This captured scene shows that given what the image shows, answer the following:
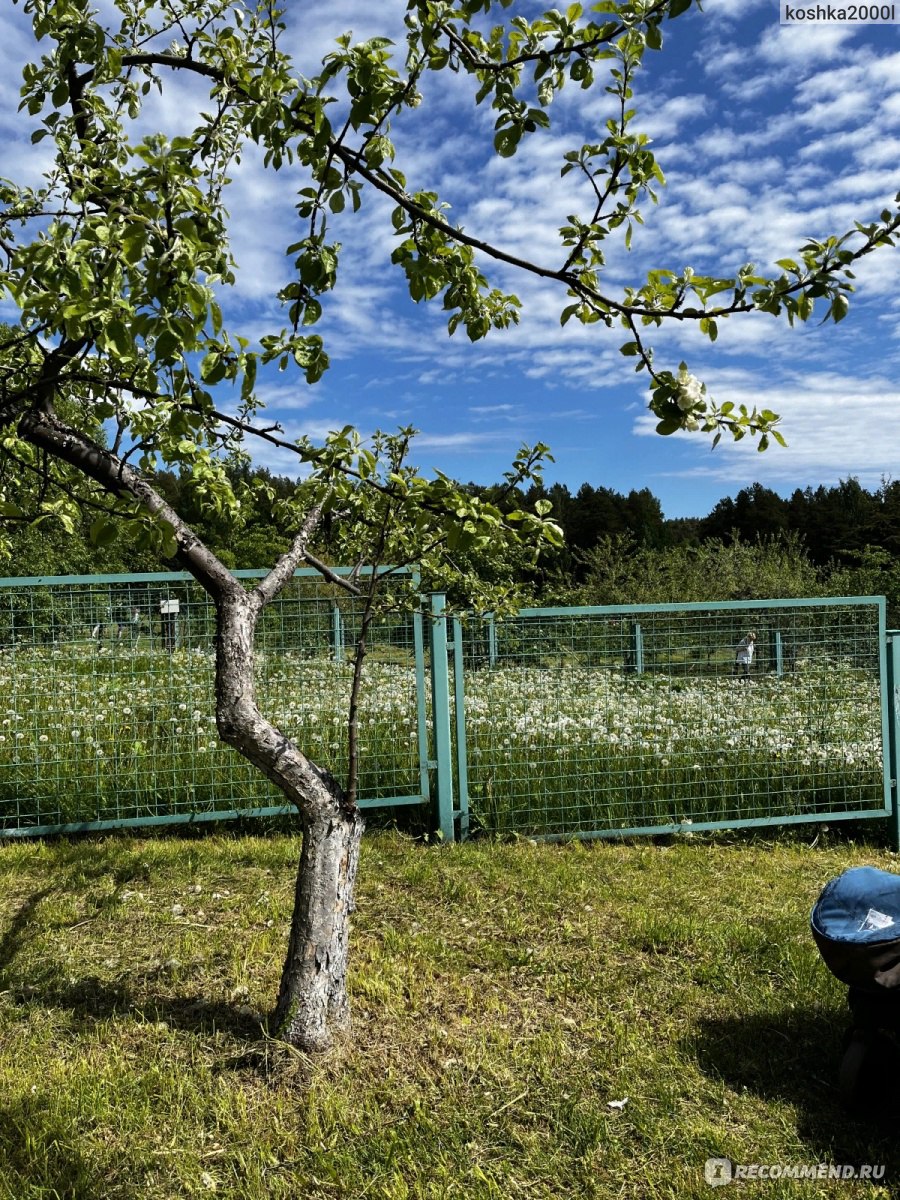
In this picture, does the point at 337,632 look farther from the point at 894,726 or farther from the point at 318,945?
the point at 894,726

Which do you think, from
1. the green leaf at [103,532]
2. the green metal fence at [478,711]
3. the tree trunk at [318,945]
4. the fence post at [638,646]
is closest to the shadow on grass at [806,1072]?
the tree trunk at [318,945]

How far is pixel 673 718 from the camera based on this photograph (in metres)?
5.86

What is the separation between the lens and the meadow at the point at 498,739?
543 centimetres

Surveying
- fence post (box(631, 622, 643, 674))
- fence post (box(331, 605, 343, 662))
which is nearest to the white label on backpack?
fence post (box(631, 622, 643, 674))

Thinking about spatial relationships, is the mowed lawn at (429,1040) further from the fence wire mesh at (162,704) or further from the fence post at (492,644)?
the fence post at (492,644)

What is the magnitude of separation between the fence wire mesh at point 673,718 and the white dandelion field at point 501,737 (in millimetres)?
14

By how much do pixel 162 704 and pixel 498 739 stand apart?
2.22 metres

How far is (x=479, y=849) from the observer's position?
5.17 metres

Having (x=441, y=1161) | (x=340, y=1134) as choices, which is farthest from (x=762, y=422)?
(x=340, y=1134)

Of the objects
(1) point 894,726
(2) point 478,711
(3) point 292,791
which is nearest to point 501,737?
(2) point 478,711

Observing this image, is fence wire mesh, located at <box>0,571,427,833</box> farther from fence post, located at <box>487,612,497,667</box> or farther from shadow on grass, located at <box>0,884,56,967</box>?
shadow on grass, located at <box>0,884,56,967</box>

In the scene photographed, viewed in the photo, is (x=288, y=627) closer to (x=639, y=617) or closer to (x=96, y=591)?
(x=96, y=591)

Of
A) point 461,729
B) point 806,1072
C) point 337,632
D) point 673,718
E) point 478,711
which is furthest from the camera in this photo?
point 673,718

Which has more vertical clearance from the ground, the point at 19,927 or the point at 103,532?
the point at 103,532
